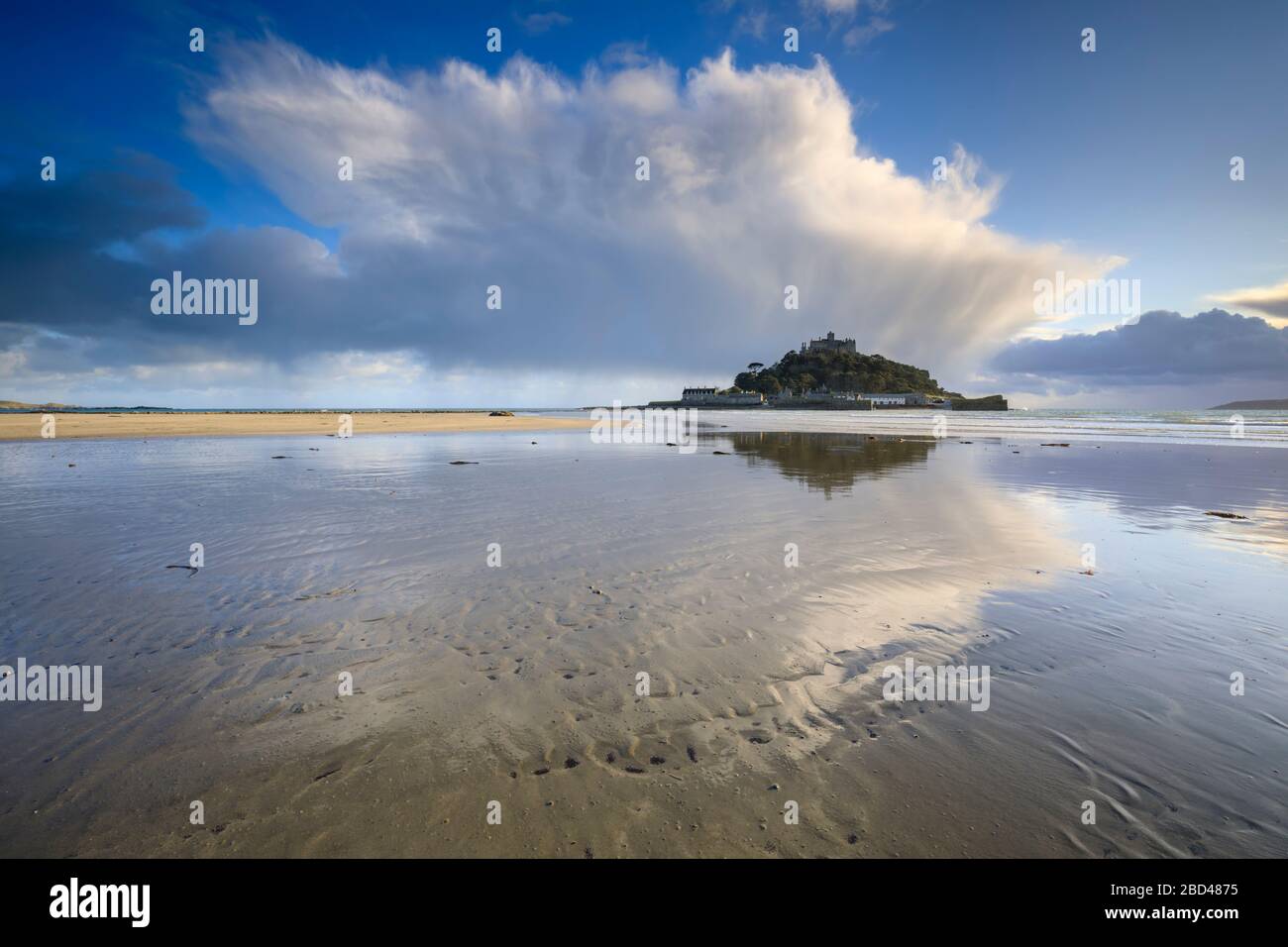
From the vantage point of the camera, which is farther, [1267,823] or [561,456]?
[561,456]

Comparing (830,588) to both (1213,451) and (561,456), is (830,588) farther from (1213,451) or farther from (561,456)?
(1213,451)

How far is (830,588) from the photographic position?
797cm

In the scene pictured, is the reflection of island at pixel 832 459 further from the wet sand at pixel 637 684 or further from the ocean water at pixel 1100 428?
the ocean water at pixel 1100 428

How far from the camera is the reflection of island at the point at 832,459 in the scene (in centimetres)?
1936

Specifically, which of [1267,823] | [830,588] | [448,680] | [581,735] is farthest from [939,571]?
[448,680]

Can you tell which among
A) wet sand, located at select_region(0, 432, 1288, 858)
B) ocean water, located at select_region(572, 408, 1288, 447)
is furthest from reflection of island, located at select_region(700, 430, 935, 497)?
ocean water, located at select_region(572, 408, 1288, 447)

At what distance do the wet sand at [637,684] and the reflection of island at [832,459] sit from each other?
21.5ft

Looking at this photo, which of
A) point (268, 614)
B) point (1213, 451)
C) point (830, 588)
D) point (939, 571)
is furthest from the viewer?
point (1213, 451)

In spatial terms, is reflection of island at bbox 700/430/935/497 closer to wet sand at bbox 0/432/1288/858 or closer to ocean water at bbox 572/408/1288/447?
wet sand at bbox 0/432/1288/858

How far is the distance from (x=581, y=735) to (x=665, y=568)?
4658mm

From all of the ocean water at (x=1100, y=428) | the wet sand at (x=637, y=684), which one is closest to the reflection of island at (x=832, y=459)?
the wet sand at (x=637, y=684)
